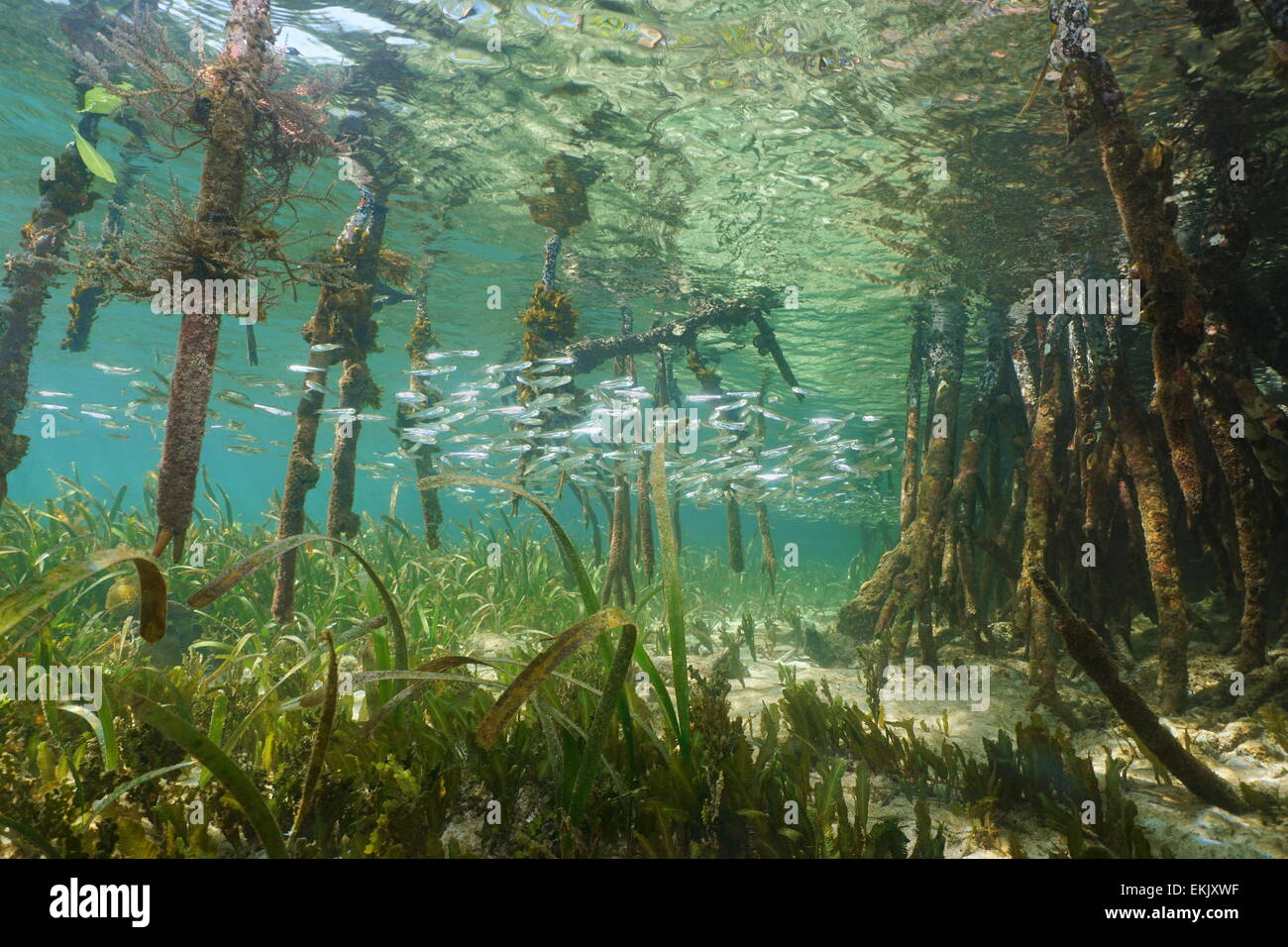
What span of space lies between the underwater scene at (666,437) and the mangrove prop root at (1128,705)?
2cm

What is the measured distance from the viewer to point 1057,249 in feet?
31.1

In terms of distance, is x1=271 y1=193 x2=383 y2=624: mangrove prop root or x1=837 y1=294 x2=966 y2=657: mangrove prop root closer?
x1=271 y1=193 x2=383 y2=624: mangrove prop root

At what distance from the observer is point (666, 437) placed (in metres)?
4.15

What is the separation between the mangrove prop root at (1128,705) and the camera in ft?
9.46

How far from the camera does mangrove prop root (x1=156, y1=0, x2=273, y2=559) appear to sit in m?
3.02

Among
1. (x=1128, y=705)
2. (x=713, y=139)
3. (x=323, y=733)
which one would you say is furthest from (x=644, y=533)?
(x=323, y=733)

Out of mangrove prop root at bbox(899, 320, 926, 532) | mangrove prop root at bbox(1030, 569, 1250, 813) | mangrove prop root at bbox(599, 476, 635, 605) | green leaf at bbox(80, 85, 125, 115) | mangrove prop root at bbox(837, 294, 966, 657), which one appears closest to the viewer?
mangrove prop root at bbox(1030, 569, 1250, 813)

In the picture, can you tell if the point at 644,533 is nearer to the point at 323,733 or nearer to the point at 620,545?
the point at 620,545

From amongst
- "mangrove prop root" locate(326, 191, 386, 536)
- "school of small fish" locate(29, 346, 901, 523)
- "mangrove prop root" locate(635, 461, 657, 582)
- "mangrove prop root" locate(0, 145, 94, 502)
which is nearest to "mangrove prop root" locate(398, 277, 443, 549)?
"school of small fish" locate(29, 346, 901, 523)

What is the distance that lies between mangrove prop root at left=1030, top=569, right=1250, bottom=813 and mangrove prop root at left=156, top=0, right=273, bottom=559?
13.8 ft

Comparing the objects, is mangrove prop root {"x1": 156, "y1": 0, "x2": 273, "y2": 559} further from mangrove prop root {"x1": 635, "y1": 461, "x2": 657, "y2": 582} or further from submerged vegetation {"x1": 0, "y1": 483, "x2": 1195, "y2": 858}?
mangrove prop root {"x1": 635, "y1": 461, "x2": 657, "y2": 582}
